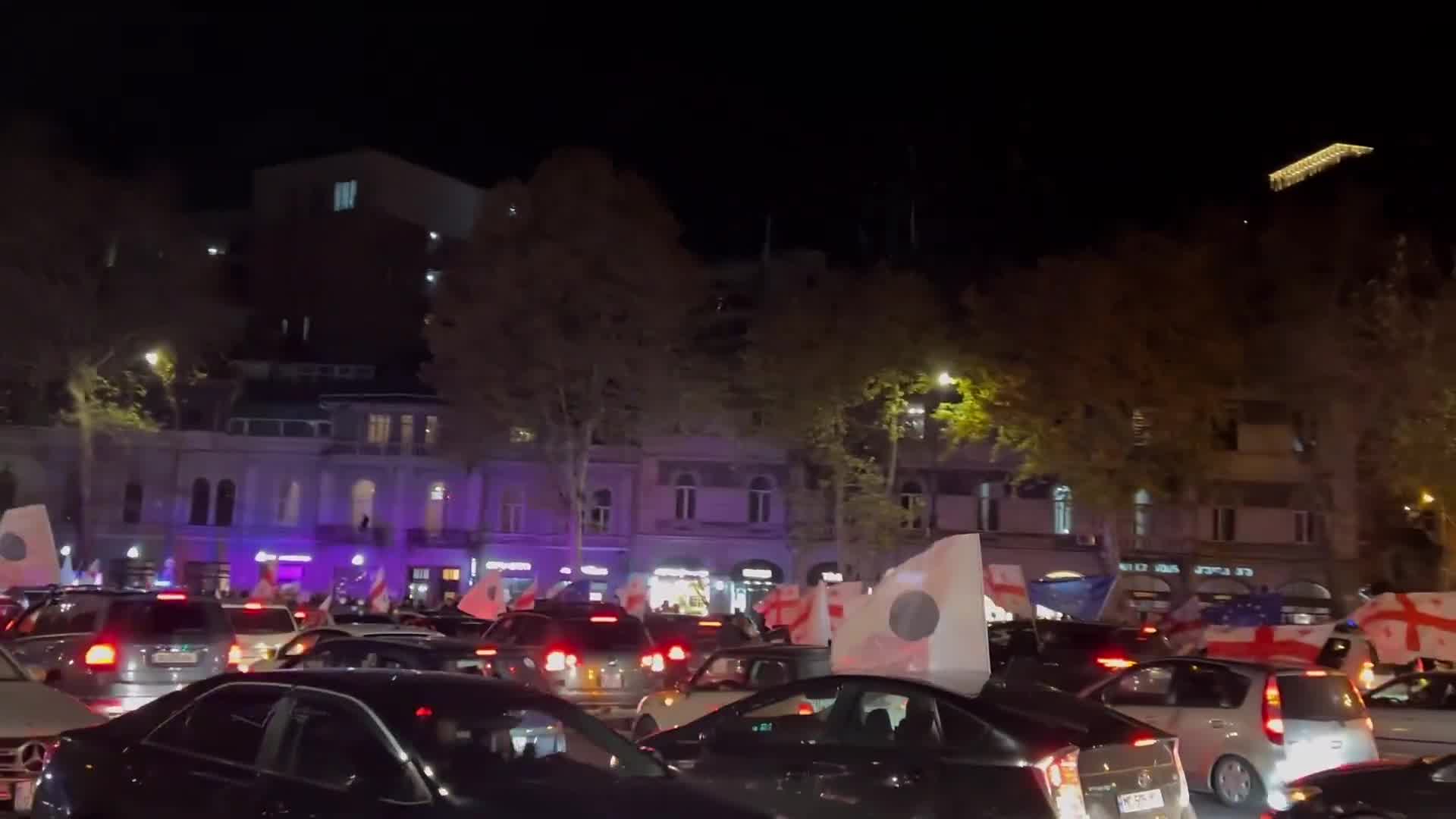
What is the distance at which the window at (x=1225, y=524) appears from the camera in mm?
49969

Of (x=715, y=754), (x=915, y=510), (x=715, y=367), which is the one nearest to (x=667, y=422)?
(x=715, y=367)

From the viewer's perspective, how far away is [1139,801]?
867 cm

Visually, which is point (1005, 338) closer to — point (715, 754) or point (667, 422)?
point (667, 422)

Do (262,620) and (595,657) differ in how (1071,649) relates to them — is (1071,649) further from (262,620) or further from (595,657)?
(262,620)

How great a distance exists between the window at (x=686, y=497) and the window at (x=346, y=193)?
2819 cm

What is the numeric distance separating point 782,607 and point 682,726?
1913cm

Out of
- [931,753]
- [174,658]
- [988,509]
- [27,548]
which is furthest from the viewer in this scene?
[988,509]

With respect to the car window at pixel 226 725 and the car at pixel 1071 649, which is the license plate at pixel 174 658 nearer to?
the car window at pixel 226 725

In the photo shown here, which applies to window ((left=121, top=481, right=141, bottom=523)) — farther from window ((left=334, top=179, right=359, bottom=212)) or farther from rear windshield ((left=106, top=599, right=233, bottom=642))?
rear windshield ((left=106, top=599, right=233, bottom=642))

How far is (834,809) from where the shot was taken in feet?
28.7

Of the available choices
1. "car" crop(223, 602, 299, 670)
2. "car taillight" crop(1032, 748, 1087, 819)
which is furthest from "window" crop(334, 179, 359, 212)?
"car taillight" crop(1032, 748, 1087, 819)

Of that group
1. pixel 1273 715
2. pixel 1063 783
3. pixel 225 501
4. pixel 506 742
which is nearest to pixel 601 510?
pixel 225 501

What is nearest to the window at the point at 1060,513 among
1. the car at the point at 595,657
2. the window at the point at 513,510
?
the window at the point at 513,510

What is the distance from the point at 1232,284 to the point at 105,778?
37070 millimetres
